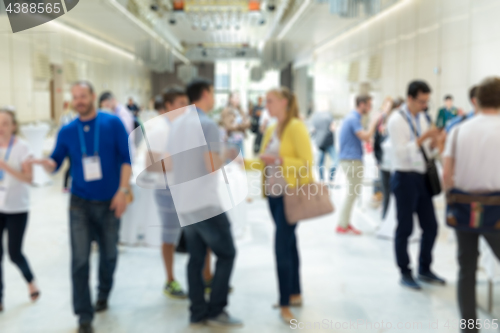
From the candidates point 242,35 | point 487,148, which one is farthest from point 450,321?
point 242,35

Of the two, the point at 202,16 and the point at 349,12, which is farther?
the point at 202,16

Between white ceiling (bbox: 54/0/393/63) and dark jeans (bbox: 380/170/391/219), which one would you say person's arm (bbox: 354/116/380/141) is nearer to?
dark jeans (bbox: 380/170/391/219)

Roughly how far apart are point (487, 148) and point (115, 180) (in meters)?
1.99

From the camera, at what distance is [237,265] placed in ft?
13.2

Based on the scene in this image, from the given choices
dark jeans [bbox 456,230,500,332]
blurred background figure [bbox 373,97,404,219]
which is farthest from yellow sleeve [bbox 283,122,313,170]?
blurred background figure [bbox 373,97,404,219]

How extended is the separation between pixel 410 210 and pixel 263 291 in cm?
121

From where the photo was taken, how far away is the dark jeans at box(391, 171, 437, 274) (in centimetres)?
334

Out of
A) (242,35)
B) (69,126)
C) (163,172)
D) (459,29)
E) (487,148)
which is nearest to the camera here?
(163,172)

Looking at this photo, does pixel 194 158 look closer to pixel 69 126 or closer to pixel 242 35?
pixel 69 126

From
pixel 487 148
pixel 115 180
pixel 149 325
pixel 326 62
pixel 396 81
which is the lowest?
pixel 149 325

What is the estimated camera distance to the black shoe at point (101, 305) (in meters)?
3.08

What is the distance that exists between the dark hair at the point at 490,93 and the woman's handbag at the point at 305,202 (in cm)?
99

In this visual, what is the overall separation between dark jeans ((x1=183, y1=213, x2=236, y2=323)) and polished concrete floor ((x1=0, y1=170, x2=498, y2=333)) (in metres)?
0.14

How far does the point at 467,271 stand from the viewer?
236cm
